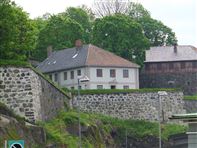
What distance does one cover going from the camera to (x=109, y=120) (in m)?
56.5

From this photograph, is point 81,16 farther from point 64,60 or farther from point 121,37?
point 64,60

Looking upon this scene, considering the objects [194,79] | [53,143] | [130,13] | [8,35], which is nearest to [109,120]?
[8,35]

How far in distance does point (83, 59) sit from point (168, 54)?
19.7m

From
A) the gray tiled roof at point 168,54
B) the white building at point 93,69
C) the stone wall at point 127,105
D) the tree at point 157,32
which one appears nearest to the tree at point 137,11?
the tree at point 157,32

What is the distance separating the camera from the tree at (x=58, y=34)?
292ft

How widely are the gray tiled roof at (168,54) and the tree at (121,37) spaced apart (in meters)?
3.35

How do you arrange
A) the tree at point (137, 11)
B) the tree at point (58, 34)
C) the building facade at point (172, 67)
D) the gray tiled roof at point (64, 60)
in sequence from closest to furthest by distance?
the gray tiled roof at point (64, 60) < the tree at point (58, 34) < the building facade at point (172, 67) < the tree at point (137, 11)

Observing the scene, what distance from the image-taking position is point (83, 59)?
77.1 meters

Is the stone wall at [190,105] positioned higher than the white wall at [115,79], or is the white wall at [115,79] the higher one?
the white wall at [115,79]

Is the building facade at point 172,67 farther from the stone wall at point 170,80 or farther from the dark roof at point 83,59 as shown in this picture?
the dark roof at point 83,59

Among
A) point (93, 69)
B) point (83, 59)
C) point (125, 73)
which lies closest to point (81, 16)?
point (125, 73)

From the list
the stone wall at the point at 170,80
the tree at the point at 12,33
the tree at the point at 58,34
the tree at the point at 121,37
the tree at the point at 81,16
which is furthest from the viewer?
the tree at the point at 81,16

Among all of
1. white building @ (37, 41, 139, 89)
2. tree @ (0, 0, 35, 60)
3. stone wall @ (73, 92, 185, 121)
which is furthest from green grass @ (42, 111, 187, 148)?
white building @ (37, 41, 139, 89)

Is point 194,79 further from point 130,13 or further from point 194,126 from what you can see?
point 194,126
